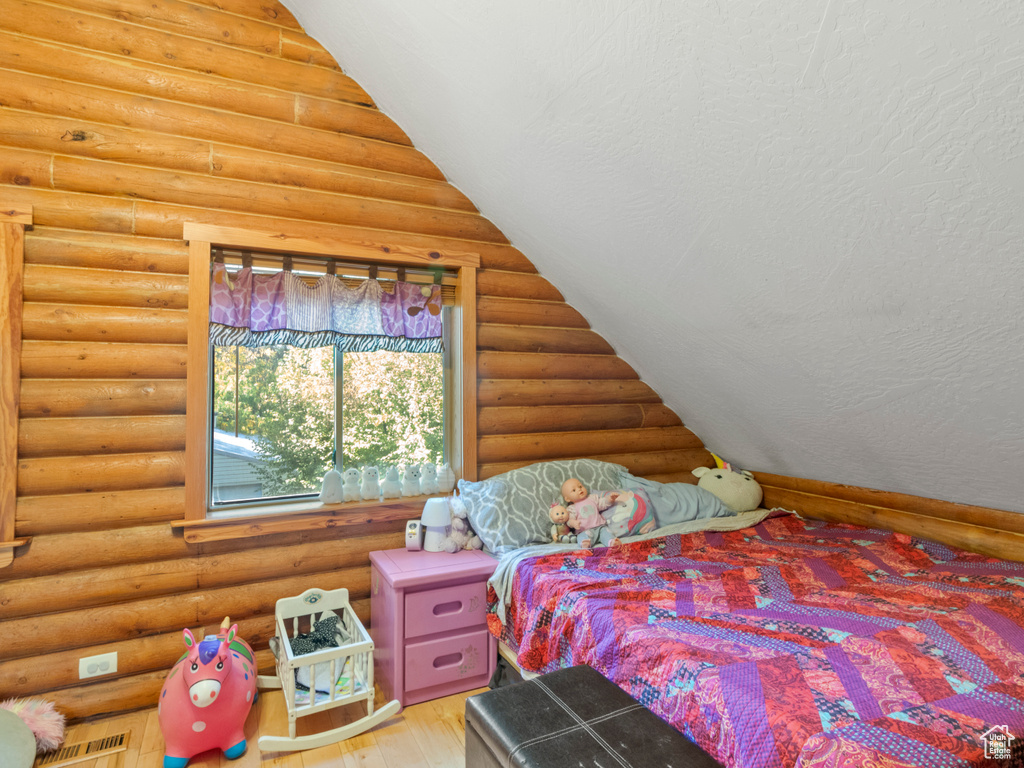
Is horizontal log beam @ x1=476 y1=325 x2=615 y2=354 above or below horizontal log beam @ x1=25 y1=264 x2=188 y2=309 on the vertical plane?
below

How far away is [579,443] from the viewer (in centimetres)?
338

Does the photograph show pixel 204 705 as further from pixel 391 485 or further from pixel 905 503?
pixel 905 503

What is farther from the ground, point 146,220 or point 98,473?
point 146,220

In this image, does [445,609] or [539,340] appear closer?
[445,609]

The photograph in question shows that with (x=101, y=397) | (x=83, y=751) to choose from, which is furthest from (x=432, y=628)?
(x=101, y=397)

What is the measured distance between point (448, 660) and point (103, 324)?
200 centimetres

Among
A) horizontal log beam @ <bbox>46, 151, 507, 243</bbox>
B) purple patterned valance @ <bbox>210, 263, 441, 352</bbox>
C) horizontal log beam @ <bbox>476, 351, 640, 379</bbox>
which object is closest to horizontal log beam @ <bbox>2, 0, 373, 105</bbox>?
horizontal log beam @ <bbox>46, 151, 507, 243</bbox>

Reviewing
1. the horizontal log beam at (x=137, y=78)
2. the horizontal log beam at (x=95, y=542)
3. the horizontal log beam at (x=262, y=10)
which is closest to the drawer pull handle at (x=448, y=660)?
the horizontal log beam at (x=95, y=542)

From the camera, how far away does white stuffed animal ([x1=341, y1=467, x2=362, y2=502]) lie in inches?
110

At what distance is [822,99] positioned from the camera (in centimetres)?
144

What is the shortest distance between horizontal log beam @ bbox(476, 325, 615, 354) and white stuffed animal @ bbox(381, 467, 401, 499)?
80 cm

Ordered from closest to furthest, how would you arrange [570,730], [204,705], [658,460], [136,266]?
[570,730]
[204,705]
[136,266]
[658,460]

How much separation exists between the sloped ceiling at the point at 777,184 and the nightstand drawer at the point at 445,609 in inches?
61.1

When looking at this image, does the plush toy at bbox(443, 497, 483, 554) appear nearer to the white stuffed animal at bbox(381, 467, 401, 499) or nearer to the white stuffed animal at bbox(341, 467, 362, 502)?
the white stuffed animal at bbox(381, 467, 401, 499)
